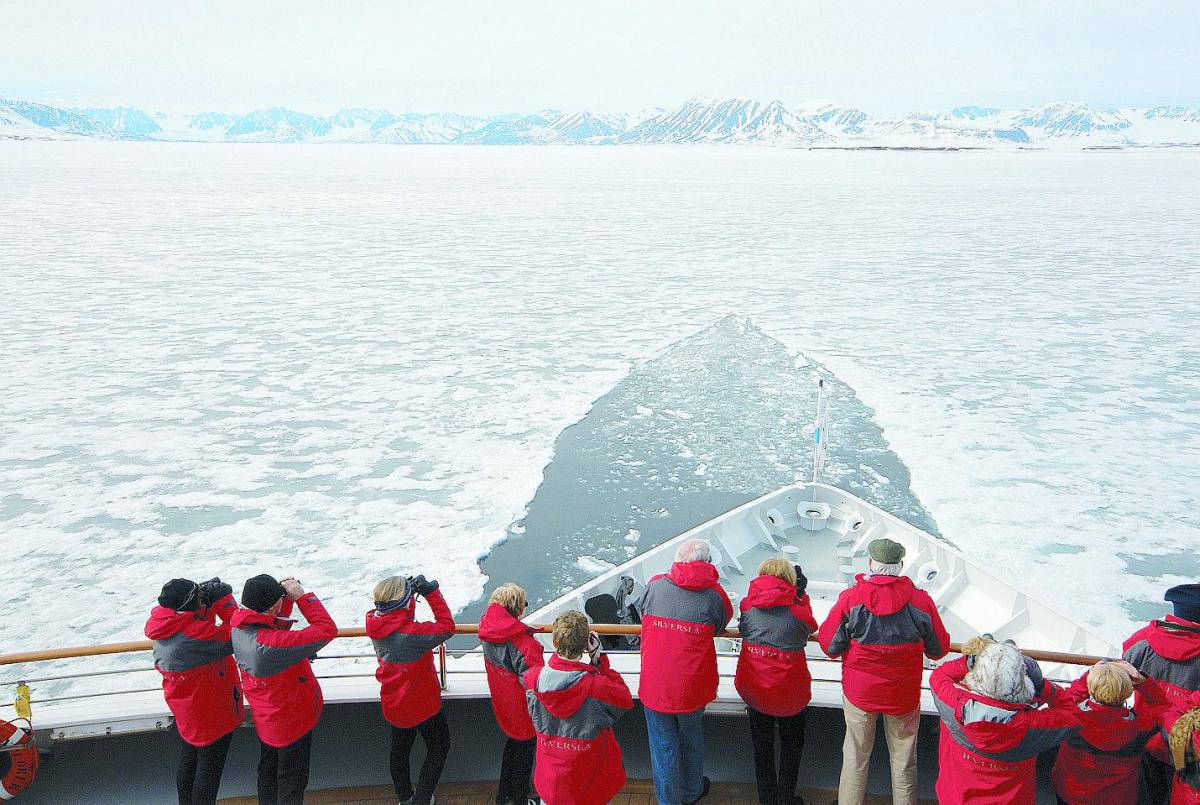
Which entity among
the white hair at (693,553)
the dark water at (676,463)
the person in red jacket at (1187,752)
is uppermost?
the white hair at (693,553)

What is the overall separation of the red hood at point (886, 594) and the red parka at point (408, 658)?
1667 millimetres

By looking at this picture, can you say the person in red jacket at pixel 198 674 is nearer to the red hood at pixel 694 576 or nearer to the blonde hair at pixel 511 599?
the blonde hair at pixel 511 599

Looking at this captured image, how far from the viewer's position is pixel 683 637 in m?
3.10

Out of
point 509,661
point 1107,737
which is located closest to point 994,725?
point 1107,737

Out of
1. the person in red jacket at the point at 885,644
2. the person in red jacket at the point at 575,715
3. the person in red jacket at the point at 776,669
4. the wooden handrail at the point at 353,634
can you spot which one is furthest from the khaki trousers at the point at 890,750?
the person in red jacket at the point at 575,715

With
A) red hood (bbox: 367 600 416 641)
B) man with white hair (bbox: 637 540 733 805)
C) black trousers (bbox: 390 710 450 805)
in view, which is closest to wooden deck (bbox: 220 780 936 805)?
black trousers (bbox: 390 710 450 805)

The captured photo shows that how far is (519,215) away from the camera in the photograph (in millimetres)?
35375

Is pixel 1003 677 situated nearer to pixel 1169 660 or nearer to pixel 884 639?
pixel 884 639

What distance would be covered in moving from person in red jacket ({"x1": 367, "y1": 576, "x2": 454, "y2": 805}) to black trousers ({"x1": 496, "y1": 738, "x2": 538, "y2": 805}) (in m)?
0.28

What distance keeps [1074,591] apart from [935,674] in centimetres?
442

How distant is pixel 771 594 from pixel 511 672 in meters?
1.09

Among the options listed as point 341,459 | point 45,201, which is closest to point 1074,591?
point 341,459

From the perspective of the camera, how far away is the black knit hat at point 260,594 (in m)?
2.94

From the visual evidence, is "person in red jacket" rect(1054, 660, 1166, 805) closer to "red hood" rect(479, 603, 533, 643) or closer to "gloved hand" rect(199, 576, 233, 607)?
"red hood" rect(479, 603, 533, 643)
